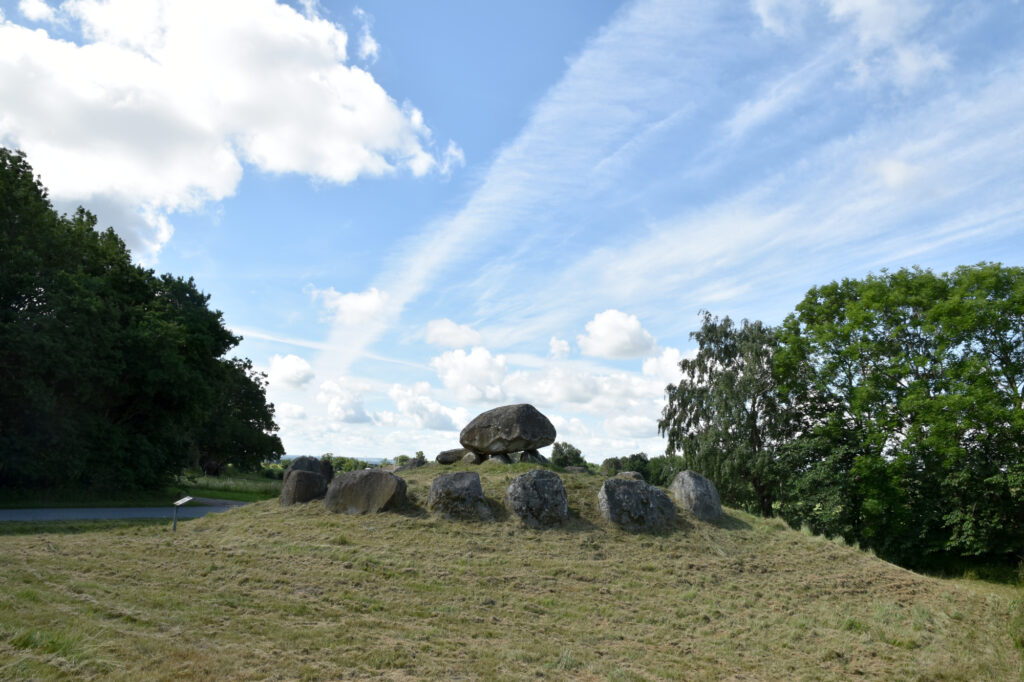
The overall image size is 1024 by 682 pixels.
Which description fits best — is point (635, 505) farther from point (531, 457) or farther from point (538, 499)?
point (531, 457)

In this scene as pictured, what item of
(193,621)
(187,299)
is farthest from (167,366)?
A: (193,621)

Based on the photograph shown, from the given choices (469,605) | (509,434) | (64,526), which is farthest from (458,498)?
(64,526)

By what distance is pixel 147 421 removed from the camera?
30.2 m

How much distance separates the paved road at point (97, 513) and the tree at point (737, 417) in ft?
76.7

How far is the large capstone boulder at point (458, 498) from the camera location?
17.1 m

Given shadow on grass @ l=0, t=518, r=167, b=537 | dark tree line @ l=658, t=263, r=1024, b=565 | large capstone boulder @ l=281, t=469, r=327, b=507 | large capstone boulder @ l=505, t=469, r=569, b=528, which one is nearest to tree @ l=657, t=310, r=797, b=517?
dark tree line @ l=658, t=263, r=1024, b=565

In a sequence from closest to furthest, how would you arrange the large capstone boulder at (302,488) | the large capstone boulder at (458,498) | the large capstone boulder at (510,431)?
1. the large capstone boulder at (458,498)
2. the large capstone boulder at (302,488)
3. the large capstone boulder at (510,431)

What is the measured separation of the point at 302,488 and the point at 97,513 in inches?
348

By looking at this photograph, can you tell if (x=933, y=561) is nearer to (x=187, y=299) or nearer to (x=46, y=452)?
(x=46, y=452)

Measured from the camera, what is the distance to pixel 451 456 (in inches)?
995

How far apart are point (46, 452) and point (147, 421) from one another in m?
6.24

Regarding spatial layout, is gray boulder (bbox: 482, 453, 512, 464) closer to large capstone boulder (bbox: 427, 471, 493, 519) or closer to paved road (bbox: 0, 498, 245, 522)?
large capstone boulder (bbox: 427, 471, 493, 519)

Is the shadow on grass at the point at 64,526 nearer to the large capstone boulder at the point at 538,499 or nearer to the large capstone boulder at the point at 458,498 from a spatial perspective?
the large capstone boulder at the point at 458,498

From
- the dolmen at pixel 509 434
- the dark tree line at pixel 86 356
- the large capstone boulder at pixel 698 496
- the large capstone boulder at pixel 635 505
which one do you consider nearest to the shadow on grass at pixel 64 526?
the dark tree line at pixel 86 356
